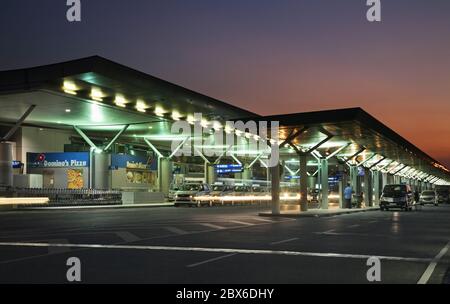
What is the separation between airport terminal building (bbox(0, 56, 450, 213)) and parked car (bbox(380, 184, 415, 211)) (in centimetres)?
342

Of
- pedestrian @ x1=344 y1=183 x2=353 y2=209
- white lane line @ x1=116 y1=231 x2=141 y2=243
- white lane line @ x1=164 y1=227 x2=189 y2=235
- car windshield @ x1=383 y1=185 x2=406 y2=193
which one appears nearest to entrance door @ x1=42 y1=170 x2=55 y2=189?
pedestrian @ x1=344 y1=183 x2=353 y2=209

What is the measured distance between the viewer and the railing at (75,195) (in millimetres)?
42594

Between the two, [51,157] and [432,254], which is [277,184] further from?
[51,157]

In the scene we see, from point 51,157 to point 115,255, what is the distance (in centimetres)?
4400

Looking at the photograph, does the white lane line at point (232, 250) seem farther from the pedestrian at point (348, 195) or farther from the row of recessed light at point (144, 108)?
the pedestrian at point (348, 195)

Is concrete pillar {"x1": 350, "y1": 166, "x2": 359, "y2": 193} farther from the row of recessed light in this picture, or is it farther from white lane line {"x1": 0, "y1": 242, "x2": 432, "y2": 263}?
white lane line {"x1": 0, "y1": 242, "x2": 432, "y2": 263}

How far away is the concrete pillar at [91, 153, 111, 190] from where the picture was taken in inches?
2103

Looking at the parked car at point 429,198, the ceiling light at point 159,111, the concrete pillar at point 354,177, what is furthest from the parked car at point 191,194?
the parked car at point 429,198

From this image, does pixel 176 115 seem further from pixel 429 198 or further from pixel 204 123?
pixel 429 198

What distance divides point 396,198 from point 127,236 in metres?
29.7

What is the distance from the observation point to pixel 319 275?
34.4ft

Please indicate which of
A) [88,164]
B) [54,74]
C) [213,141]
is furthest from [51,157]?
[54,74]

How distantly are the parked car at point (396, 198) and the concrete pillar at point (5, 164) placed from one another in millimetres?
29647

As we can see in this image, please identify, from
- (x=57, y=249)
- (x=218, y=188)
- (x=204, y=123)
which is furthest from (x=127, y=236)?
(x=218, y=188)
